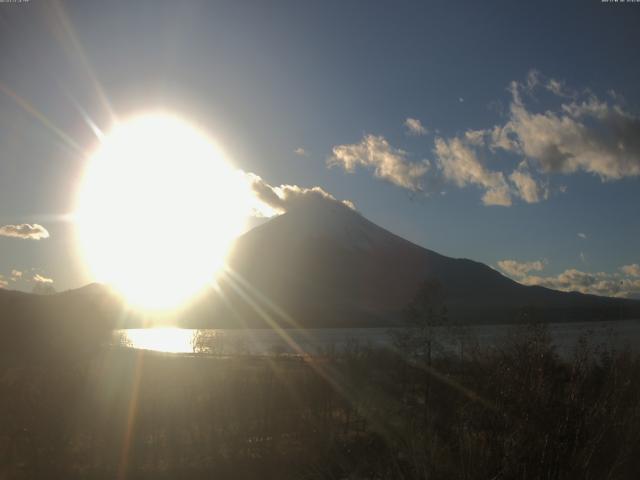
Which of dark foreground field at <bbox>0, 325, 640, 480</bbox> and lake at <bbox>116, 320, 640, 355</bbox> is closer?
dark foreground field at <bbox>0, 325, 640, 480</bbox>

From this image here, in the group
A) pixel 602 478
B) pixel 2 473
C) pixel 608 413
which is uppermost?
pixel 608 413

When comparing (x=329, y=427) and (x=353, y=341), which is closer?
(x=329, y=427)

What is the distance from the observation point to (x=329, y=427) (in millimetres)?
17219

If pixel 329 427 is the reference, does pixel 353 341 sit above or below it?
above

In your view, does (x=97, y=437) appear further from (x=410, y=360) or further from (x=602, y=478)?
(x=410, y=360)

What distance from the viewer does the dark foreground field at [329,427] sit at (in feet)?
19.7

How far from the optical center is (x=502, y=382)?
6.25 meters

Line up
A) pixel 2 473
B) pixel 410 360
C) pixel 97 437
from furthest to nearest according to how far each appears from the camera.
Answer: pixel 410 360
pixel 97 437
pixel 2 473

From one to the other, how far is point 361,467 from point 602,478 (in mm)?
6976

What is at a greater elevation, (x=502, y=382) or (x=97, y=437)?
(x=502, y=382)

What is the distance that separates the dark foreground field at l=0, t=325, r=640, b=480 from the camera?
19.7ft

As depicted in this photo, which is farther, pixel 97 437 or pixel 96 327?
pixel 96 327

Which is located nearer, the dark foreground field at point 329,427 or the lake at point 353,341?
the dark foreground field at point 329,427

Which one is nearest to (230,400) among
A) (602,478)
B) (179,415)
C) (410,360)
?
(179,415)
